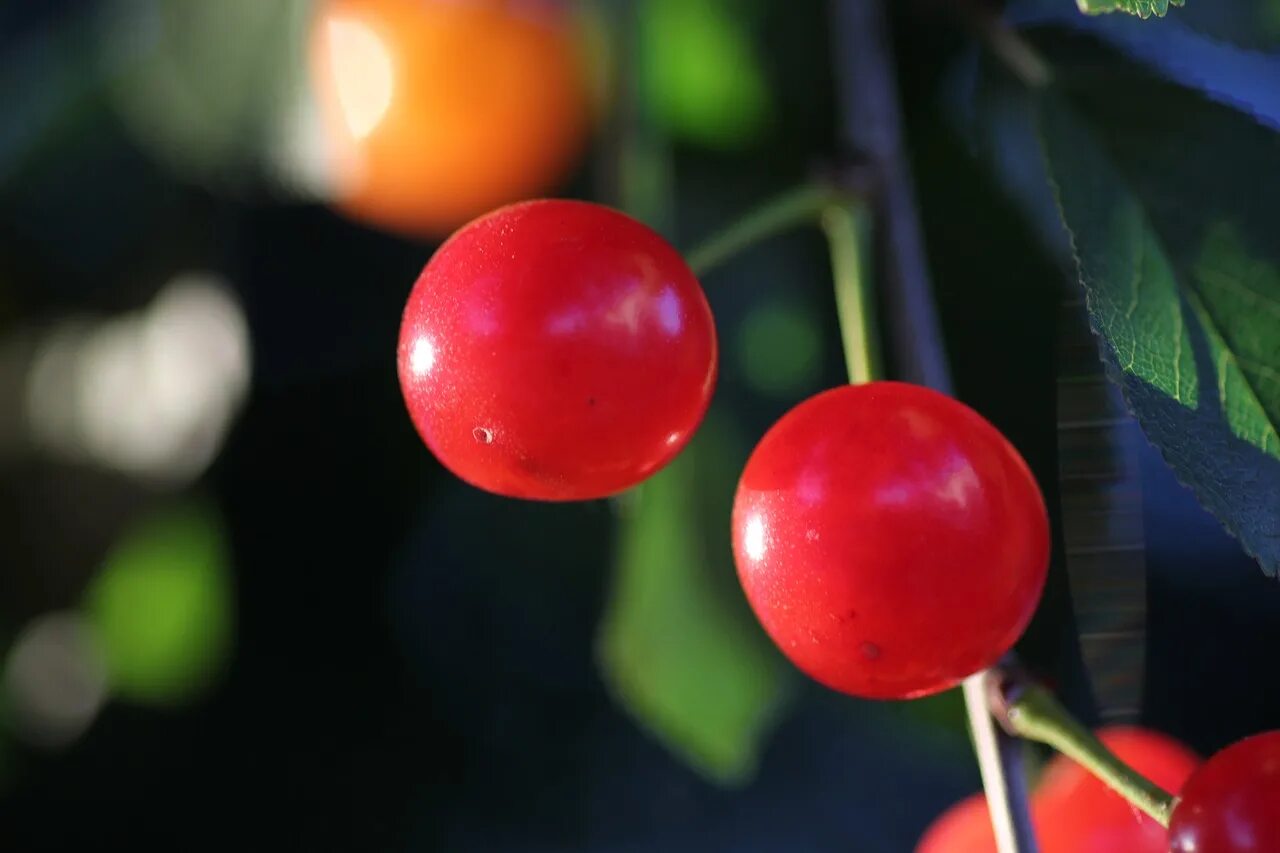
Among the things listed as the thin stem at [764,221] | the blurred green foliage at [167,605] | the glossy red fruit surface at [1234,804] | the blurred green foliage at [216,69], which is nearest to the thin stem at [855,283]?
the thin stem at [764,221]

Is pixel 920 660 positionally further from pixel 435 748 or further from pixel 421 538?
pixel 435 748

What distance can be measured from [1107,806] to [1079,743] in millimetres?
83

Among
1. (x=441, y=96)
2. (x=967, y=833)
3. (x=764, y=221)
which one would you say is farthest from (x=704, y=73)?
(x=967, y=833)

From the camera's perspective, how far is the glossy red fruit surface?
0.27 meters

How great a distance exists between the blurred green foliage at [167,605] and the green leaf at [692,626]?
236mm

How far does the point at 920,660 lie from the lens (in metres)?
0.28

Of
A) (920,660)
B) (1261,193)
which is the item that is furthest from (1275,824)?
(1261,193)

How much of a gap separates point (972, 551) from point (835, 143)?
33 centimetres

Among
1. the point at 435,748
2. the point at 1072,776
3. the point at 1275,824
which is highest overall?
the point at 1275,824

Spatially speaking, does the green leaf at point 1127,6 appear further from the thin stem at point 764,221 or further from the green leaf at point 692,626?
the green leaf at point 692,626

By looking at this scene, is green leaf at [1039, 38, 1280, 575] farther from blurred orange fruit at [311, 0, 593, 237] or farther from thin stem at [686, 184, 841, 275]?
blurred orange fruit at [311, 0, 593, 237]

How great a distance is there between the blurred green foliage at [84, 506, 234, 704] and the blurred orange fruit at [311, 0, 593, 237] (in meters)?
0.23

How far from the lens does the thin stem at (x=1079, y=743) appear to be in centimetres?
29

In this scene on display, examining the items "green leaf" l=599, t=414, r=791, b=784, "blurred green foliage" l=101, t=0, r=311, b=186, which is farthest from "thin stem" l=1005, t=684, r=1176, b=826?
"blurred green foliage" l=101, t=0, r=311, b=186
